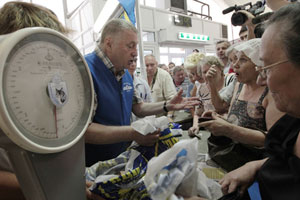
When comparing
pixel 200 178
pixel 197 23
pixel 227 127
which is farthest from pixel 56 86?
pixel 197 23

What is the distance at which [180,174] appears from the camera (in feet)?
1.41

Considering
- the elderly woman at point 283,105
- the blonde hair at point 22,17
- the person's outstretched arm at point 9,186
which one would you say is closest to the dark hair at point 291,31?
the elderly woman at point 283,105

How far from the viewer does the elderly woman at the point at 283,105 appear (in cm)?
64

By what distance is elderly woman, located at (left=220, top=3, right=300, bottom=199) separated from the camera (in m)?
0.64

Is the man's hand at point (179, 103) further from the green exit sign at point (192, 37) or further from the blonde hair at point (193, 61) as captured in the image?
the green exit sign at point (192, 37)

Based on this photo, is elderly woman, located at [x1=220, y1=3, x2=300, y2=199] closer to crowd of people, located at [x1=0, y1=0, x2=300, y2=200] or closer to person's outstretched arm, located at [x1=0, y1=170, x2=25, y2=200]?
crowd of people, located at [x1=0, y1=0, x2=300, y2=200]

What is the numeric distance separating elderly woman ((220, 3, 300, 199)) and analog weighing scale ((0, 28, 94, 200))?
64cm

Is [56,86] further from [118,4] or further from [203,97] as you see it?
[118,4]

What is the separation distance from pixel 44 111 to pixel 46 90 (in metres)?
0.05

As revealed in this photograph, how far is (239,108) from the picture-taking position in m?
1.31

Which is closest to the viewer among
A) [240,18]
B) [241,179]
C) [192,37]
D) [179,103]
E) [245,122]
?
[241,179]

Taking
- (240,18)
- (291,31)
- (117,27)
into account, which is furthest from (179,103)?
(240,18)

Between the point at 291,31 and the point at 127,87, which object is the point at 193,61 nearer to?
the point at 127,87

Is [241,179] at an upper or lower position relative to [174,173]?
lower
